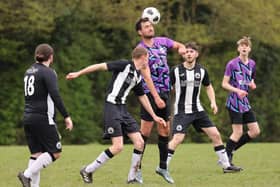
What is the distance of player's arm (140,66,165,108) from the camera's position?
11.4 meters

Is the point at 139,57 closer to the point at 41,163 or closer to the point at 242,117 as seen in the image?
the point at 41,163

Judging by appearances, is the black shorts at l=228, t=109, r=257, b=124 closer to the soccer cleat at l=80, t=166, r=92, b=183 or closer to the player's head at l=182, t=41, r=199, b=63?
the player's head at l=182, t=41, r=199, b=63

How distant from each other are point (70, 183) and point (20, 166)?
11.2ft

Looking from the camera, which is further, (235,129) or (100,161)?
(235,129)

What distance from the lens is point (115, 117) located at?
36.4ft

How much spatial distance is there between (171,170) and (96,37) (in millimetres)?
20017

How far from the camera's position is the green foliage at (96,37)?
31.4m

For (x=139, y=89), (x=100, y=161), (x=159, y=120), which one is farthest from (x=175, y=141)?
(x=100, y=161)

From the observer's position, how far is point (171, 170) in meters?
14.0

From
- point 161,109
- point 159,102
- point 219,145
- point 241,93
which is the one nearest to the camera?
point 159,102

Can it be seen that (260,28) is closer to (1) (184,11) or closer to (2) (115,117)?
(1) (184,11)

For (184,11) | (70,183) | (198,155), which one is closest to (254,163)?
(198,155)

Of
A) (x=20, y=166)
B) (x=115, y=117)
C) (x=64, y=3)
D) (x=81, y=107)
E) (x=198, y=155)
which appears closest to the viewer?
(x=115, y=117)

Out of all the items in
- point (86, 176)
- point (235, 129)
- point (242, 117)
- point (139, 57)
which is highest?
point (139, 57)
